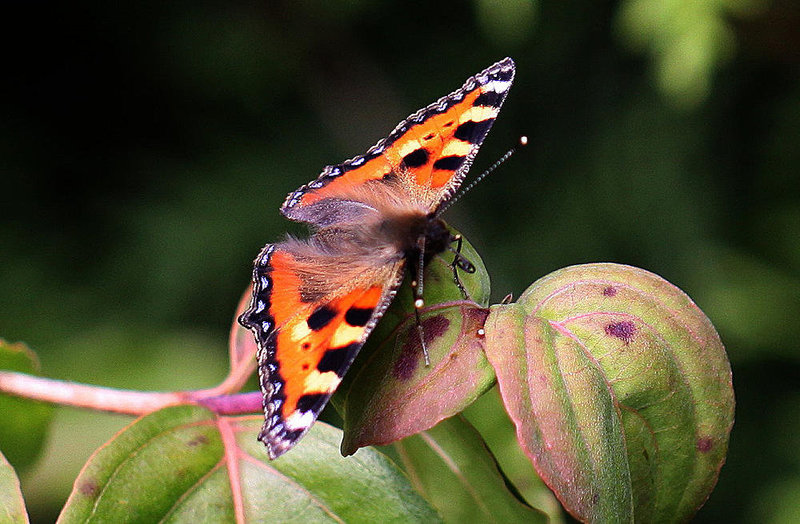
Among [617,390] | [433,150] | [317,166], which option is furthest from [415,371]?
[317,166]

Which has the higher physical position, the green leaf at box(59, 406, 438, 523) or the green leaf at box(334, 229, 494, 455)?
the green leaf at box(334, 229, 494, 455)

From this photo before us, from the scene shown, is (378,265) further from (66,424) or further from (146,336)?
(66,424)

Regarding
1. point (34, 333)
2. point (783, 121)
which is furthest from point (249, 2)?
point (783, 121)

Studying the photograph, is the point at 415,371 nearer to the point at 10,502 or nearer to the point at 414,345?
the point at 414,345

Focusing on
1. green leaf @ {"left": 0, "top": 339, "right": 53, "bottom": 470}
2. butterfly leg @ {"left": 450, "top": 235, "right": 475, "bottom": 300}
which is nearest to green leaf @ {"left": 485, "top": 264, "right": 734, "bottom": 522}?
butterfly leg @ {"left": 450, "top": 235, "right": 475, "bottom": 300}

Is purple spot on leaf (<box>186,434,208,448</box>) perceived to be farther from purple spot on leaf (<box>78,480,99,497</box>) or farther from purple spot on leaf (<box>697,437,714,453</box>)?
purple spot on leaf (<box>697,437,714,453</box>)

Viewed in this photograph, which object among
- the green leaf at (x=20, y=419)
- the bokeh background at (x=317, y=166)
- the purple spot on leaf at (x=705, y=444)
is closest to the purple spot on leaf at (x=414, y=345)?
the purple spot on leaf at (x=705, y=444)
